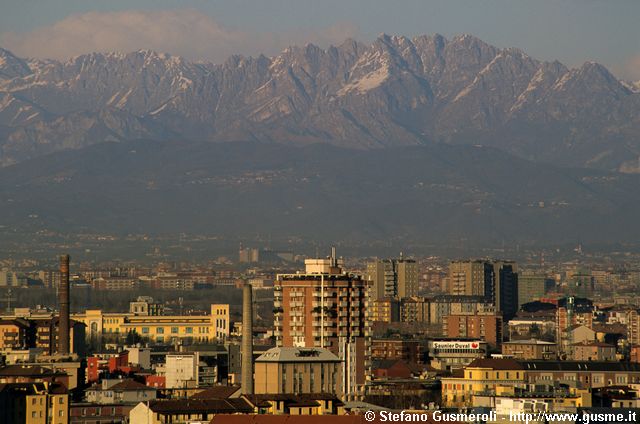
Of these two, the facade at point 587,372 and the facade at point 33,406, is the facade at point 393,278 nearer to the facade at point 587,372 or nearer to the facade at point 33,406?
the facade at point 587,372

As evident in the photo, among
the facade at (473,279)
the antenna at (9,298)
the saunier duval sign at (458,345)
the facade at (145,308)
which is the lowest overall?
the saunier duval sign at (458,345)

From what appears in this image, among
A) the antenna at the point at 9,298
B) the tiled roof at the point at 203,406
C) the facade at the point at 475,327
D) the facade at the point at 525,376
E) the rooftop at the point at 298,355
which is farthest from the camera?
the antenna at the point at 9,298

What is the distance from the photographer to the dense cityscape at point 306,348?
6025 centimetres

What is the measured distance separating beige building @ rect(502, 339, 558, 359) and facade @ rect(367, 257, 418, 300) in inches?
2439

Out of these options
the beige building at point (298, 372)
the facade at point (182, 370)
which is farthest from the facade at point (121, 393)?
the facade at point (182, 370)

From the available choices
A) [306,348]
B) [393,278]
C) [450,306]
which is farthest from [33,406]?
[393,278]

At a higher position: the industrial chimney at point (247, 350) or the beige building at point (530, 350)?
the industrial chimney at point (247, 350)

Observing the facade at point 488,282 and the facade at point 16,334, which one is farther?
the facade at point 488,282

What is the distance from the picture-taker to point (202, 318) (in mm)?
138500

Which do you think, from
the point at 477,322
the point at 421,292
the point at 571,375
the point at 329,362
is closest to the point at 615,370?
the point at 571,375

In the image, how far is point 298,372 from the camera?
70750mm

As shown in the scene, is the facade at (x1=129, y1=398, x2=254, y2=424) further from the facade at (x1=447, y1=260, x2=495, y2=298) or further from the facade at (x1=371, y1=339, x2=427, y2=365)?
the facade at (x1=447, y1=260, x2=495, y2=298)

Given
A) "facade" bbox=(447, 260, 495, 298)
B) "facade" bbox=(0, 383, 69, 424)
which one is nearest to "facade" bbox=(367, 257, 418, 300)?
"facade" bbox=(447, 260, 495, 298)

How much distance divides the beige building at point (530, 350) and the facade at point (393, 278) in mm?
61958
